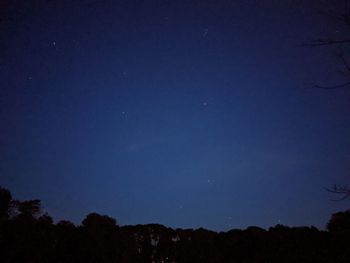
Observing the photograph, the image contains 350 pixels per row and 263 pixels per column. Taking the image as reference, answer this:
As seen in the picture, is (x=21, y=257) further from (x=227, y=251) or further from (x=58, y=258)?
(x=227, y=251)

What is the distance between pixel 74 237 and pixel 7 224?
10.6m

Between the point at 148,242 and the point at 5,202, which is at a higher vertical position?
the point at 148,242

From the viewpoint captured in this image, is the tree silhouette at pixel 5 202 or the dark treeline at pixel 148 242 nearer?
the dark treeline at pixel 148 242

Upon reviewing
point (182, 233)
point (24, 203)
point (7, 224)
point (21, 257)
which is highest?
point (182, 233)

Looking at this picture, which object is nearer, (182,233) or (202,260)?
(202,260)

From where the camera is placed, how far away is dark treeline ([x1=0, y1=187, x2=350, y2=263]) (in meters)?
24.5

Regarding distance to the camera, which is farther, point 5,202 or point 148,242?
point 148,242

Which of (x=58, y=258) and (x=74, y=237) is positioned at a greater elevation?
(x=74, y=237)

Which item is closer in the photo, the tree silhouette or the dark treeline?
the dark treeline

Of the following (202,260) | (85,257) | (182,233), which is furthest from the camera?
(182,233)

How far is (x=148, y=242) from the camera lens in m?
51.2

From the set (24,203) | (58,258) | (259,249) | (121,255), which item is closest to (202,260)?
(259,249)

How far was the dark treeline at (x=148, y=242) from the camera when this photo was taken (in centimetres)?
2448

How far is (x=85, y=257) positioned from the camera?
112 feet
